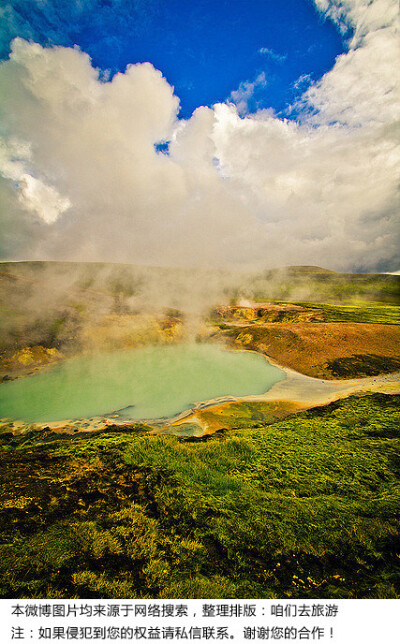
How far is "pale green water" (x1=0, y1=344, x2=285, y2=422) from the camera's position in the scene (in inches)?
772

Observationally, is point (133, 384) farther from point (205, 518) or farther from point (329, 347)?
point (329, 347)

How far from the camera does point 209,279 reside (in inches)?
3844

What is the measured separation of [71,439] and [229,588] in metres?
13.2

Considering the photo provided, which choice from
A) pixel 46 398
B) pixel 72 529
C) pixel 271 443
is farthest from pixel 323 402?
pixel 46 398

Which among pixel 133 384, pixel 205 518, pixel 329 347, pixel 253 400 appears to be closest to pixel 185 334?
pixel 133 384

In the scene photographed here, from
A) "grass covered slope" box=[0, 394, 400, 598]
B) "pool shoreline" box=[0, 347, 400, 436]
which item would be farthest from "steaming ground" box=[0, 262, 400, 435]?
"grass covered slope" box=[0, 394, 400, 598]

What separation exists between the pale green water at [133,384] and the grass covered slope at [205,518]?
22.6ft

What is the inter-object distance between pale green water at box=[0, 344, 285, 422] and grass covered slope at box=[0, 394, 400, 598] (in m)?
6.89

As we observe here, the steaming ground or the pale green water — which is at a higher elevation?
the steaming ground

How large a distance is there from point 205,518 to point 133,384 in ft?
62.5

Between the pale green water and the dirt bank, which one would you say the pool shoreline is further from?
the dirt bank

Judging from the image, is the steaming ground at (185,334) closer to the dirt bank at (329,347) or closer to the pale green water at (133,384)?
the dirt bank at (329,347)

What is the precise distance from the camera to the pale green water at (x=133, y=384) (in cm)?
1961

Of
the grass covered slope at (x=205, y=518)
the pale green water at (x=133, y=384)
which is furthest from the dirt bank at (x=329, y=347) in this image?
the grass covered slope at (x=205, y=518)
